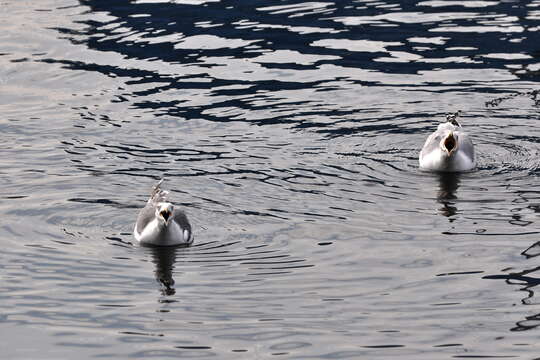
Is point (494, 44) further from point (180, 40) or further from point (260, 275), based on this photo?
point (260, 275)

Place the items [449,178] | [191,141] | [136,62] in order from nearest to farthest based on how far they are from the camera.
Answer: [449,178] < [191,141] < [136,62]

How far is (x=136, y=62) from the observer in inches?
1302

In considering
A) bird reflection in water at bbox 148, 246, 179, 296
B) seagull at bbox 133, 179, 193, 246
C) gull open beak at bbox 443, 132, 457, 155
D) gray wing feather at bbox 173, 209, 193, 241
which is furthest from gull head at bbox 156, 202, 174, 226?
gull open beak at bbox 443, 132, 457, 155

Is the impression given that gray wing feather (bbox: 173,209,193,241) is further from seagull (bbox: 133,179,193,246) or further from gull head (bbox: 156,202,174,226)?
gull head (bbox: 156,202,174,226)

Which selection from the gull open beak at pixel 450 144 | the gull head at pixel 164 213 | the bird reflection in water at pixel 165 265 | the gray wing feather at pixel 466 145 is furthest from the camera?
the gray wing feather at pixel 466 145

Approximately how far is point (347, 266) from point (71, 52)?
17.6 m

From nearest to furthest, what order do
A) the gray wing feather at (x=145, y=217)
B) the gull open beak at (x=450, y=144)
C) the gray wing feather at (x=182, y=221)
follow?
the gray wing feather at (x=182, y=221) → the gray wing feather at (x=145, y=217) → the gull open beak at (x=450, y=144)

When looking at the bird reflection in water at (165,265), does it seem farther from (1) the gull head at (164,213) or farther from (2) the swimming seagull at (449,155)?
(2) the swimming seagull at (449,155)

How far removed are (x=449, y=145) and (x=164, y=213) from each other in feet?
21.8

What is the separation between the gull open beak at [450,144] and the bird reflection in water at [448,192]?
452 mm

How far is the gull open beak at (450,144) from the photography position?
23.7 meters

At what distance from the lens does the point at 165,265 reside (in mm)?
19125

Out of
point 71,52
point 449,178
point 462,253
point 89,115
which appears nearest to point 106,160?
point 89,115

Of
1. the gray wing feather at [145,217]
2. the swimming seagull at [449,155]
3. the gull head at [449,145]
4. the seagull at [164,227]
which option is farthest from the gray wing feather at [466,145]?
the gray wing feather at [145,217]
